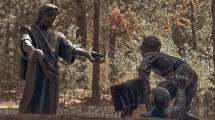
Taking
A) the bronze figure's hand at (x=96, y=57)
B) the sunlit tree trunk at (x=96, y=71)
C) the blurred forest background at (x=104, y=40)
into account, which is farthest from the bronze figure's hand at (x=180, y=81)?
the blurred forest background at (x=104, y=40)

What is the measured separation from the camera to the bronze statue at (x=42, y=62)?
750 cm

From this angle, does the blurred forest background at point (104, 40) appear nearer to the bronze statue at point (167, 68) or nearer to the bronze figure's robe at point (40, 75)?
the bronze figure's robe at point (40, 75)

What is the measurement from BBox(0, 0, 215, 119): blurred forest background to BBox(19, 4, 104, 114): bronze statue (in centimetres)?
1010

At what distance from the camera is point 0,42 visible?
73.3 ft

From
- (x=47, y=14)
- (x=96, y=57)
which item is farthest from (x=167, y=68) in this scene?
(x=47, y=14)

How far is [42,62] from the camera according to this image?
7426mm

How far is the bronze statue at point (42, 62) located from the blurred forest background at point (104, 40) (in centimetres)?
1010

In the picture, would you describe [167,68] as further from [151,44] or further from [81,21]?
[81,21]

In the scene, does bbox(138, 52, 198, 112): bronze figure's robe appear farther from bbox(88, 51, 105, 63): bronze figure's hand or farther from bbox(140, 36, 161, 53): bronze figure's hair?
bbox(88, 51, 105, 63): bronze figure's hand

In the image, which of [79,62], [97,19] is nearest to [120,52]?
[79,62]

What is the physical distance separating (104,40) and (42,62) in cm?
1192

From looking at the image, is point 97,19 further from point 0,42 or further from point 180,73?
point 180,73

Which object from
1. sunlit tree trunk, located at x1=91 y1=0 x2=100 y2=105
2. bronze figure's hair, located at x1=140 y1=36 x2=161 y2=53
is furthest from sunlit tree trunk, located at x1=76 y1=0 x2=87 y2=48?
bronze figure's hair, located at x1=140 y1=36 x2=161 y2=53

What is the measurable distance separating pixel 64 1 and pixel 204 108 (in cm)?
744
